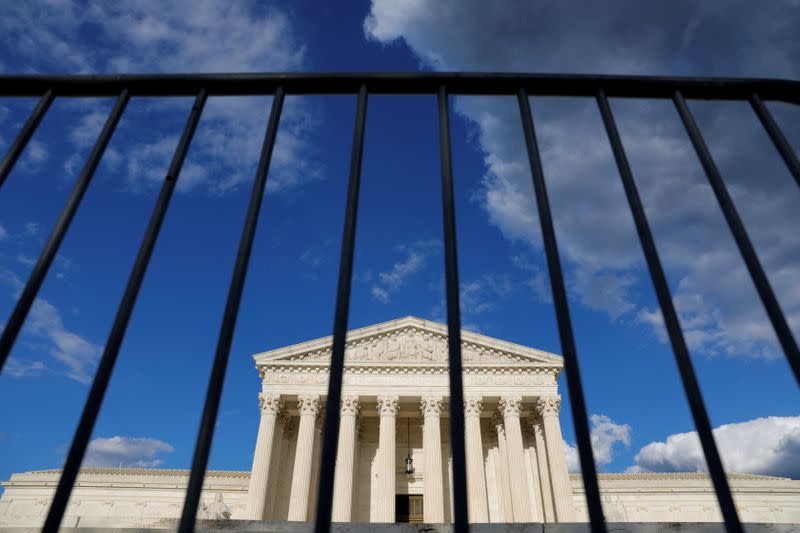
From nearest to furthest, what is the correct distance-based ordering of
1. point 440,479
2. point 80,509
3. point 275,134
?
point 275,134, point 440,479, point 80,509

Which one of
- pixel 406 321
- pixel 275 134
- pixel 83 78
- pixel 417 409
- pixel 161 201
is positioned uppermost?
pixel 406 321

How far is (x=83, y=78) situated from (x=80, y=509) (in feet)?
123

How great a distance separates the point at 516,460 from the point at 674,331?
24.5m

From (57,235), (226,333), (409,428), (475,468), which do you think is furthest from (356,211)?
(409,428)

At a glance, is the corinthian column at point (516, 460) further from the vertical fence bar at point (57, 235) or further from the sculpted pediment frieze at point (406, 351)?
the vertical fence bar at point (57, 235)

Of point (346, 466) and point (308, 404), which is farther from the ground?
point (308, 404)

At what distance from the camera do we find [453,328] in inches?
48.5

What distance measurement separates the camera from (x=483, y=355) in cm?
2664

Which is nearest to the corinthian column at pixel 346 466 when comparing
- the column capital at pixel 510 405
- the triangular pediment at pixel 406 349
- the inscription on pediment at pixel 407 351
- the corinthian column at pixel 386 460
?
the corinthian column at pixel 386 460

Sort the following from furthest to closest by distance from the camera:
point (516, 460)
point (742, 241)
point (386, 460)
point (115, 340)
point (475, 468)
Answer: point (475, 468) → point (516, 460) → point (386, 460) → point (742, 241) → point (115, 340)

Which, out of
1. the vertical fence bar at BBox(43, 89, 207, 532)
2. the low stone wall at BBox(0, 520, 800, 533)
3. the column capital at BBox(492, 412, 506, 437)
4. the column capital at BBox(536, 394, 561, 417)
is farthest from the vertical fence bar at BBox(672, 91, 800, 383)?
the column capital at BBox(492, 412, 506, 437)

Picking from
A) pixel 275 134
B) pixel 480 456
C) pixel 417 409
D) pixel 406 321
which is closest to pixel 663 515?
pixel 480 456

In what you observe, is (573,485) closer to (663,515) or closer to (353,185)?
(663,515)

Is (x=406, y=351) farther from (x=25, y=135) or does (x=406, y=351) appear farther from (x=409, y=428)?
(x=25, y=135)
